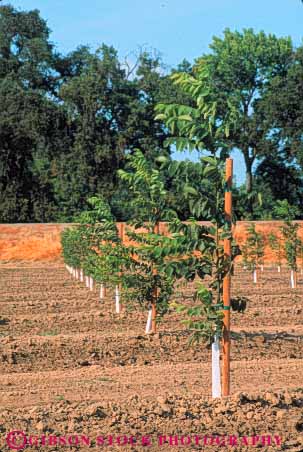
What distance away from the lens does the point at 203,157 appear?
8820 millimetres

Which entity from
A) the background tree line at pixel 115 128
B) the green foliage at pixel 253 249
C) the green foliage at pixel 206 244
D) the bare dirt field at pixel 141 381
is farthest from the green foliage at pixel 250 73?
the green foliage at pixel 206 244

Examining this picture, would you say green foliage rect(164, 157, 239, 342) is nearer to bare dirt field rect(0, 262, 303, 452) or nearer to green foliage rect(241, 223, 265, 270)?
bare dirt field rect(0, 262, 303, 452)

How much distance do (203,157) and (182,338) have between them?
209 inches

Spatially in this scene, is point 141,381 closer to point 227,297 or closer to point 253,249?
point 227,297

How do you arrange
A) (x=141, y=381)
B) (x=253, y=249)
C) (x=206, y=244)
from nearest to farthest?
1. (x=206, y=244)
2. (x=141, y=381)
3. (x=253, y=249)

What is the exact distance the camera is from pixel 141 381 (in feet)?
34.2

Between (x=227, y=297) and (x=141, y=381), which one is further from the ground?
(x=227, y=297)

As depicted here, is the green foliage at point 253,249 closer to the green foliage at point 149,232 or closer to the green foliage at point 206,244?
the green foliage at point 149,232

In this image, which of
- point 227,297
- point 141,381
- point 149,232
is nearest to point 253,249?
point 149,232

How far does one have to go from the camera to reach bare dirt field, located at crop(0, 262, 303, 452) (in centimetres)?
773

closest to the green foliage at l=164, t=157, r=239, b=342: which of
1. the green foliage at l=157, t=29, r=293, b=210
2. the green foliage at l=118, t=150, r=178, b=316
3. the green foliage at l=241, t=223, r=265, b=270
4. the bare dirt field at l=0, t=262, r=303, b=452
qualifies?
the bare dirt field at l=0, t=262, r=303, b=452

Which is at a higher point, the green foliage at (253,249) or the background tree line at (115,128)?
the background tree line at (115,128)

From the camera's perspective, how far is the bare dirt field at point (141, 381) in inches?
304

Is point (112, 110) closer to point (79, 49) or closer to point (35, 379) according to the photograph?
point (79, 49)
